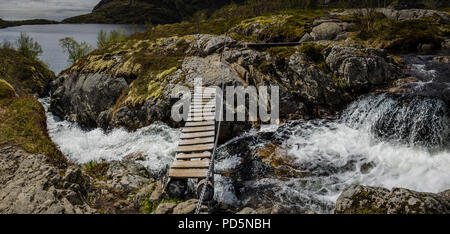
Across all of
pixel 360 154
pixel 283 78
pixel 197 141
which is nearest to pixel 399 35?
pixel 283 78

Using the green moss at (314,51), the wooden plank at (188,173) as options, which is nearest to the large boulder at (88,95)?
the wooden plank at (188,173)

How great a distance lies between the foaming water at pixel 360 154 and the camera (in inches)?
362

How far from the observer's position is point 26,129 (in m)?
9.37

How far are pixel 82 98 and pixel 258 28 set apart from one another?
33111 millimetres

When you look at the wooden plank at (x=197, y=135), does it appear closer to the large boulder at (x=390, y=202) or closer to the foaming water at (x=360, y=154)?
the foaming water at (x=360, y=154)

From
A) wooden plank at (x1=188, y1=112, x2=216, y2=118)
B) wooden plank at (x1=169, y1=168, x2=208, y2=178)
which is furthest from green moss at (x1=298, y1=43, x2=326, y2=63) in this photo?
wooden plank at (x1=169, y1=168, x2=208, y2=178)

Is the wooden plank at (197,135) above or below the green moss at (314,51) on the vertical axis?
below

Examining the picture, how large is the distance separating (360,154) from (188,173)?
9.26 m

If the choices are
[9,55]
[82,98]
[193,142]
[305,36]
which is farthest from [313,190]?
[9,55]

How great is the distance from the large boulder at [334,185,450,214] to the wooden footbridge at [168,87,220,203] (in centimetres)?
417

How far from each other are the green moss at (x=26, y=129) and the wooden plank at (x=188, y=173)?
13.3ft

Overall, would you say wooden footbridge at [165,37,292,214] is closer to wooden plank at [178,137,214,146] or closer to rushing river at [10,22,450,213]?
wooden plank at [178,137,214,146]

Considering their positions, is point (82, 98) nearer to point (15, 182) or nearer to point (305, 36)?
point (15, 182)
